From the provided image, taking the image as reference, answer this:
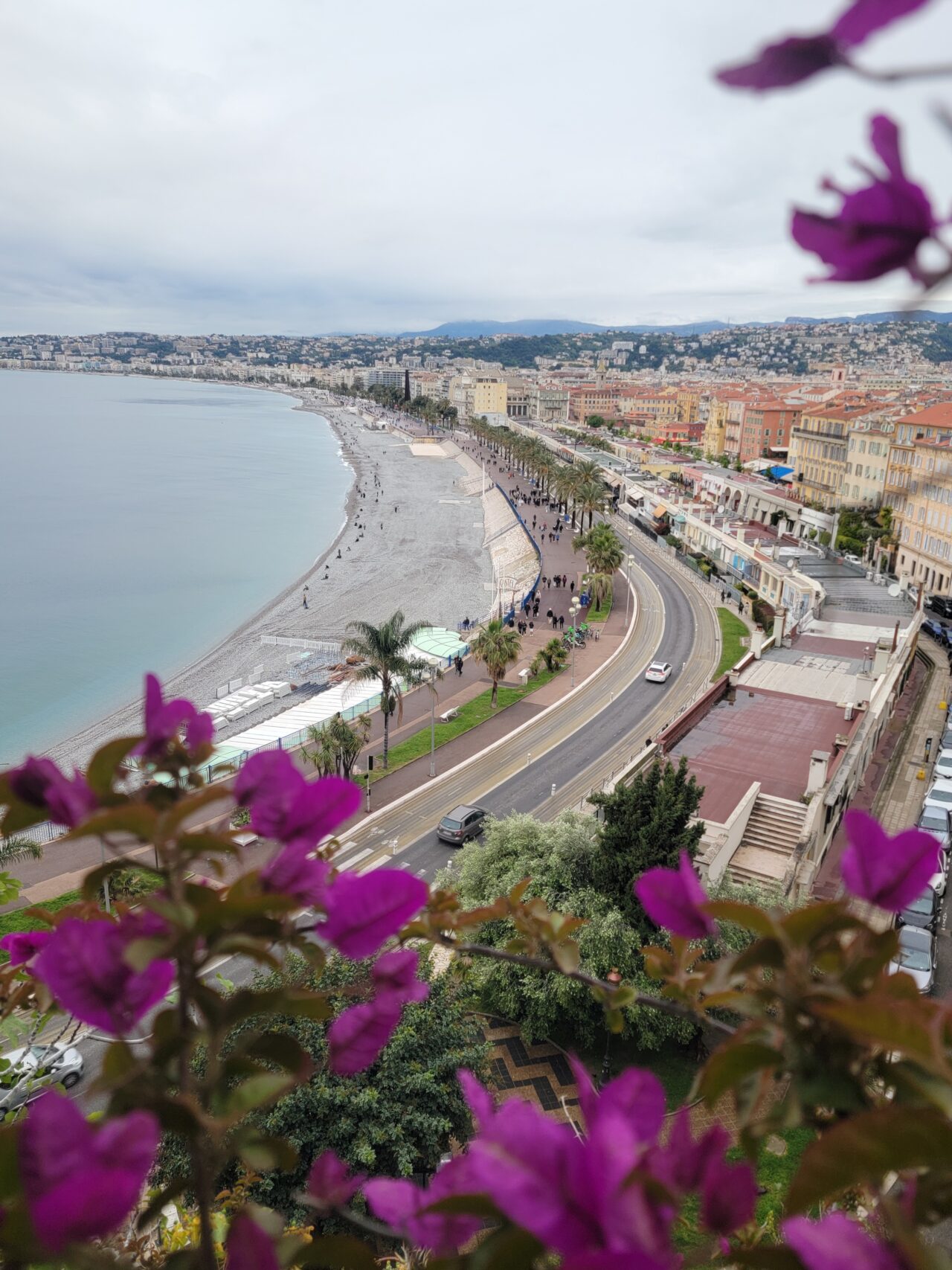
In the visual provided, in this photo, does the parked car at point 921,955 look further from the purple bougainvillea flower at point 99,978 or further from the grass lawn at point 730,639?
the grass lawn at point 730,639

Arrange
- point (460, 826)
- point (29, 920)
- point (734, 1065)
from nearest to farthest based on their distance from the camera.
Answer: point (734, 1065) → point (29, 920) → point (460, 826)

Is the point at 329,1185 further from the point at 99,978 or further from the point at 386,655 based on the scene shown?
the point at 386,655

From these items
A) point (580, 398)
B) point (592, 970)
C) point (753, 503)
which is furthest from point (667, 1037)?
point (580, 398)

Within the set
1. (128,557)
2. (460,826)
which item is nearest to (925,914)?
(460,826)

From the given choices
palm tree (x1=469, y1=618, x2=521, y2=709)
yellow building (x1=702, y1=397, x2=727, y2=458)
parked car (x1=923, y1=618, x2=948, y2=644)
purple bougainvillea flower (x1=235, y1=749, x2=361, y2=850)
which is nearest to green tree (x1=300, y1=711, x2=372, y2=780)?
palm tree (x1=469, y1=618, x2=521, y2=709)

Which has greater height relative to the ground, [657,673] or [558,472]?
[558,472]

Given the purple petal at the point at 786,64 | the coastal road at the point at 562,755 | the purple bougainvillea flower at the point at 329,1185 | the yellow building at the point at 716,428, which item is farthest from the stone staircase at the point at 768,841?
the yellow building at the point at 716,428

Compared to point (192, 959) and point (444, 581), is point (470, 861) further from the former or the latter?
point (444, 581)
